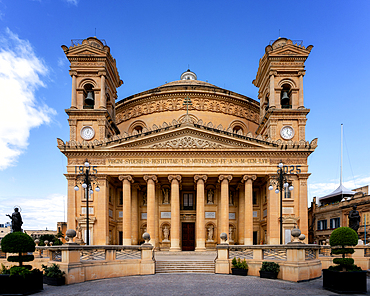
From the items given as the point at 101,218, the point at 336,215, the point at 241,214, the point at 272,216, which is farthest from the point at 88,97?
the point at 336,215

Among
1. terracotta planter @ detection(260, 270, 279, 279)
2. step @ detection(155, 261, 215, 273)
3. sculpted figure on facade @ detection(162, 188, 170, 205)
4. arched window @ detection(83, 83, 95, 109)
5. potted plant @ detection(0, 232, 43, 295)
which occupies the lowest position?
step @ detection(155, 261, 215, 273)

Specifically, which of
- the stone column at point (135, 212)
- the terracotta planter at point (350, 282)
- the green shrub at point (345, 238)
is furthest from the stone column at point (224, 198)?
the terracotta planter at point (350, 282)

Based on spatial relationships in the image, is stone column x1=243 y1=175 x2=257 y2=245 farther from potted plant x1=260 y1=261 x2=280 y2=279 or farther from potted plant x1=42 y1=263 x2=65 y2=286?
potted plant x1=42 y1=263 x2=65 y2=286

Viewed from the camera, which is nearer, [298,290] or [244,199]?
[298,290]

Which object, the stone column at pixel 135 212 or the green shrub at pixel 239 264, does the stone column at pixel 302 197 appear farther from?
the stone column at pixel 135 212

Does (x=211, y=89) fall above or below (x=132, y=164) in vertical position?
above

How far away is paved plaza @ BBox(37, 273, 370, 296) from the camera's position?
15.8 meters

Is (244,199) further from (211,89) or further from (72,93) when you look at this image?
(72,93)

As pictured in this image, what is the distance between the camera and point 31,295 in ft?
50.3

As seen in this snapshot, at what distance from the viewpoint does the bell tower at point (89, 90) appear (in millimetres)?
40719

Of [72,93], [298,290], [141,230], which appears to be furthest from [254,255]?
[72,93]

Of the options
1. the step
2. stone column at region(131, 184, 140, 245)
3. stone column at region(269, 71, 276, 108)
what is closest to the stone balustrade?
the step

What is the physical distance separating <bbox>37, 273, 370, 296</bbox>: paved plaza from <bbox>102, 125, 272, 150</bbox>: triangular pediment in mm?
19076

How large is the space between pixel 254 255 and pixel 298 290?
5718 mm
